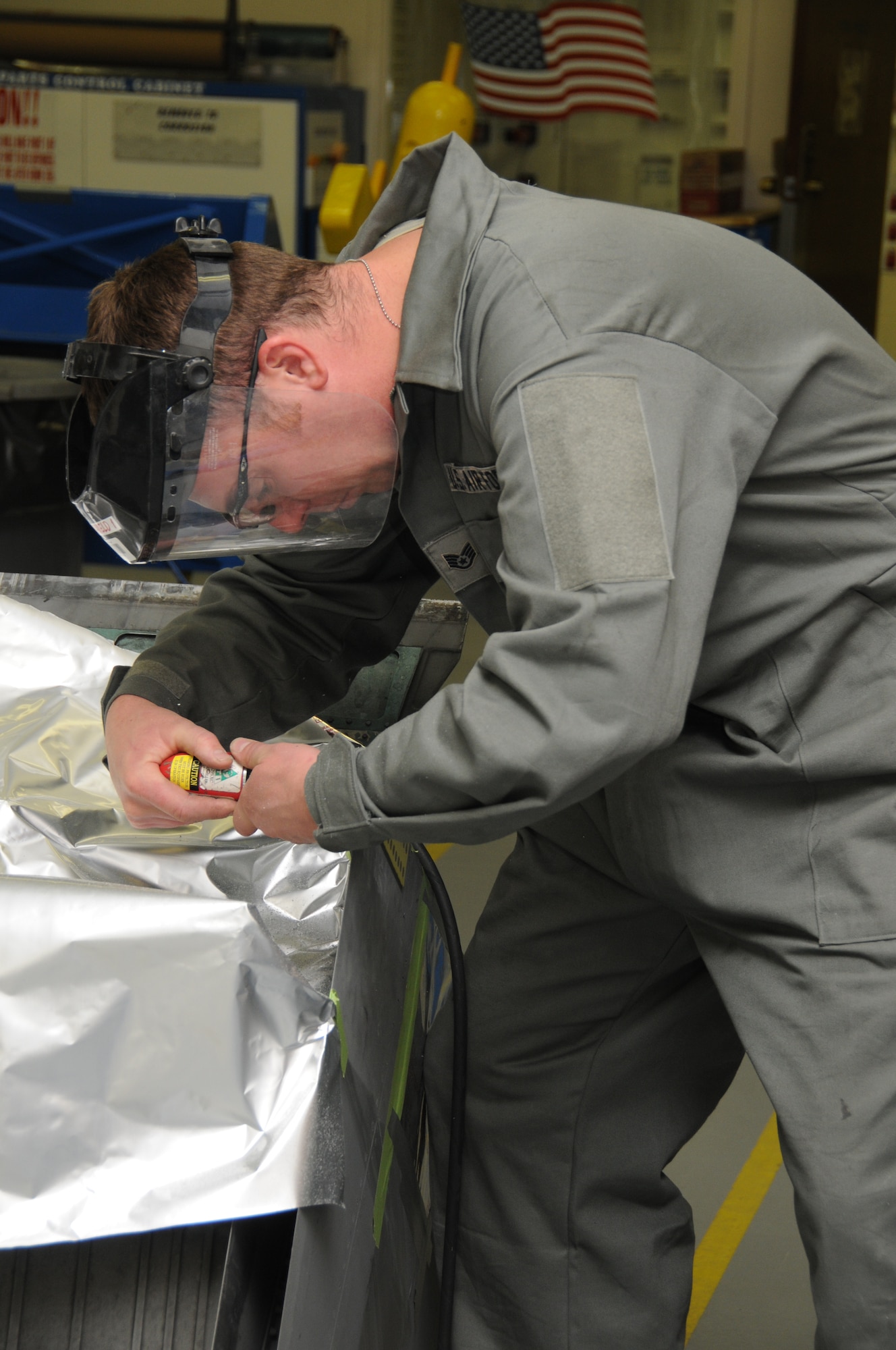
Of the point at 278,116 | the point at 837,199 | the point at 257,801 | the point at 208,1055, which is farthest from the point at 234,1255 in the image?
the point at 837,199

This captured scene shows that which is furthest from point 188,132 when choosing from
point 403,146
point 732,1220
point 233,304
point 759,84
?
point 732,1220

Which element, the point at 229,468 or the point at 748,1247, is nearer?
the point at 229,468

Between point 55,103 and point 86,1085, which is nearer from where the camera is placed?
point 86,1085

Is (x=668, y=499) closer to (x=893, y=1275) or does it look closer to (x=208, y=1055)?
(x=208, y=1055)

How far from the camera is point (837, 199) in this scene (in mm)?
6336

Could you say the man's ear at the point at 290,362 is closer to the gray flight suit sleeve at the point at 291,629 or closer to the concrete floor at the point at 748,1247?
the gray flight suit sleeve at the point at 291,629

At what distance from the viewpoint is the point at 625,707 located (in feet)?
2.43

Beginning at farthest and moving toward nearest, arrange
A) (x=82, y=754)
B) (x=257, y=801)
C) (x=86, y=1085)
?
(x=82, y=754), (x=257, y=801), (x=86, y=1085)

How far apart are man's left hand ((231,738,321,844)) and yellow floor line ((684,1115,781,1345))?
97 cm

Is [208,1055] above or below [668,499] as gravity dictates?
below

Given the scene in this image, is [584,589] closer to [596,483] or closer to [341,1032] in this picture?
[596,483]

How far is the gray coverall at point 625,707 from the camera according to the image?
75 centimetres

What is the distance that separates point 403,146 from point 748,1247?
353cm

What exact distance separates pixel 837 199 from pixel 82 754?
632 cm
